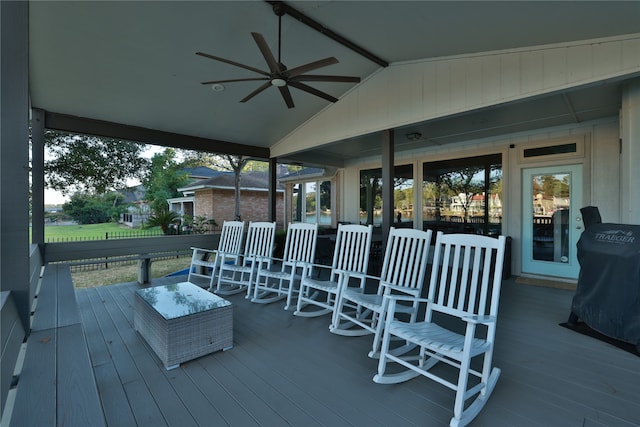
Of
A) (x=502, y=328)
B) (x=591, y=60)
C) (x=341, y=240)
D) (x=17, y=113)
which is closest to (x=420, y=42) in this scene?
(x=591, y=60)

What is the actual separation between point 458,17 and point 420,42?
2.25 feet

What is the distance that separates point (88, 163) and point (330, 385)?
8813 mm

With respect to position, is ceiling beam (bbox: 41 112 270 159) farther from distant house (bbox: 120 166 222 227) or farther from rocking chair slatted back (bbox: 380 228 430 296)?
distant house (bbox: 120 166 222 227)

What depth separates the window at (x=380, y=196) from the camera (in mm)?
7184

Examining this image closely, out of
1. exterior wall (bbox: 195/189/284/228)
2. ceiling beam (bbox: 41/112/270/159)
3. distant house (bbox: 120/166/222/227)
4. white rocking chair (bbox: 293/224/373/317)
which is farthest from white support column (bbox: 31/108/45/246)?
distant house (bbox: 120/166/222/227)

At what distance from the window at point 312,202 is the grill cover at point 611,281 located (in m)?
6.73

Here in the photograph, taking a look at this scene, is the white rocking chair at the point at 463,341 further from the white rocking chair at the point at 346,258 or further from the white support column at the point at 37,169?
the white support column at the point at 37,169

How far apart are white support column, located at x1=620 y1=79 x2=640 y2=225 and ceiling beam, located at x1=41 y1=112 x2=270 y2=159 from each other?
5.70m

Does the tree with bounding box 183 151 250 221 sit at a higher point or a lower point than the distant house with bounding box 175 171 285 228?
higher

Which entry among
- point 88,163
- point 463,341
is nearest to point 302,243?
point 463,341

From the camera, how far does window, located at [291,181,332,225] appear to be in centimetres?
954

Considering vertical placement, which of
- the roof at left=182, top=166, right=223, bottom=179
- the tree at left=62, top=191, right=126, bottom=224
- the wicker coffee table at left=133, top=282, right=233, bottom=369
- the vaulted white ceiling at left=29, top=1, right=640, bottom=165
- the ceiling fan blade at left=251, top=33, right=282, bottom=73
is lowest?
the wicker coffee table at left=133, top=282, right=233, bottom=369

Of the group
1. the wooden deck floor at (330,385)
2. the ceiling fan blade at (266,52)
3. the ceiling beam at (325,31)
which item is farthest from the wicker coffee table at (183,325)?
the ceiling beam at (325,31)

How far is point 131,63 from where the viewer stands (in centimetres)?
367
